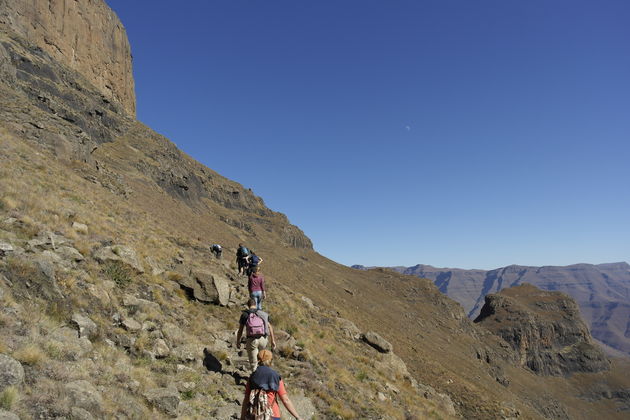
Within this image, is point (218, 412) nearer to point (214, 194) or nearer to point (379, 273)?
point (214, 194)

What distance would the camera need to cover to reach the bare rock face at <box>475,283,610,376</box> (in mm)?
102688

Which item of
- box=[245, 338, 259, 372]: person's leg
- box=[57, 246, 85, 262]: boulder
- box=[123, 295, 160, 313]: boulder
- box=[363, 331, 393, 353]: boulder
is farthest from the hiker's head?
box=[363, 331, 393, 353]: boulder

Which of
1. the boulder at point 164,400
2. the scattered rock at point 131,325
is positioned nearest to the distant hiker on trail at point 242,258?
the scattered rock at point 131,325

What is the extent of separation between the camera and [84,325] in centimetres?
692

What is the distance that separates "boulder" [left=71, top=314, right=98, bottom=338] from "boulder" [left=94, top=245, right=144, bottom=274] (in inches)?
129

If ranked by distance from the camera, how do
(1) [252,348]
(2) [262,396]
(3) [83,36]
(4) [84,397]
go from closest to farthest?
(4) [84,397]
(2) [262,396]
(1) [252,348]
(3) [83,36]

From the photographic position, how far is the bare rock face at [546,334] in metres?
103

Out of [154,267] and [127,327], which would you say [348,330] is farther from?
[127,327]

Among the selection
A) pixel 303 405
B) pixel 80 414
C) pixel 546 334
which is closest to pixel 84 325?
pixel 80 414

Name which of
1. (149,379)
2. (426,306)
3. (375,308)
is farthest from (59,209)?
(426,306)

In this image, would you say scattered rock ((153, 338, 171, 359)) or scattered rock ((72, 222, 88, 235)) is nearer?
scattered rock ((153, 338, 171, 359))

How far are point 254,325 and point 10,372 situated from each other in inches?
181

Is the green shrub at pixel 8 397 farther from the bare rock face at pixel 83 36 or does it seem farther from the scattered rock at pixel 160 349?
the bare rock face at pixel 83 36

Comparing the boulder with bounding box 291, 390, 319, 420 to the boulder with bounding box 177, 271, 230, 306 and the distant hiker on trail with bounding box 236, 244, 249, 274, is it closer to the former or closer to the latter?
the boulder with bounding box 177, 271, 230, 306
